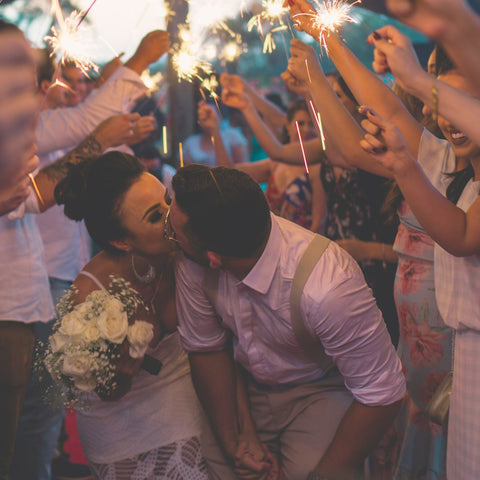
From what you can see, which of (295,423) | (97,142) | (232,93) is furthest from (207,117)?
(295,423)

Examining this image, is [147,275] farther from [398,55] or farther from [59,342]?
[398,55]

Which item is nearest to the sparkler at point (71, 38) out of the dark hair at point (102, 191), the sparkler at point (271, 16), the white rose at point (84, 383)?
the dark hair at point (102, 191)

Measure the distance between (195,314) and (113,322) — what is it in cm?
28

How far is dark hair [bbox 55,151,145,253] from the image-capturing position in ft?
5.86

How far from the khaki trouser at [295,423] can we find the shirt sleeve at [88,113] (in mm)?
A: 1357

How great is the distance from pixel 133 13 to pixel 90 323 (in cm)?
121

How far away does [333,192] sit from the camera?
2.39 meters

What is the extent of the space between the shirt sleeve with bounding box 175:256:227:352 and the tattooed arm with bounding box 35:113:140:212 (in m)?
0.73

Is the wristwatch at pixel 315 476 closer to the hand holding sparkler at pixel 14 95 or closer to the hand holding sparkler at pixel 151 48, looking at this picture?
the hand holding sparkler at pixel 14 95

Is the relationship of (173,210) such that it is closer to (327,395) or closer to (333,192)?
(327,395)

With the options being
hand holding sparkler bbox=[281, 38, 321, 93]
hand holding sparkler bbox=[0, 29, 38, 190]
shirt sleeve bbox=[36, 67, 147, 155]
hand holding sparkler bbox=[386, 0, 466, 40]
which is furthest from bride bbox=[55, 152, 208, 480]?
hand holding sparkler bbox=[386, 0, 466, 40]

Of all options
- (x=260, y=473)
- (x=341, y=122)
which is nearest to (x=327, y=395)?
(x=260, y=473)

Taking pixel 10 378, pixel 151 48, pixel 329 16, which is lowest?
pixel 10 378

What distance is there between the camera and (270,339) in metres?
1.64
